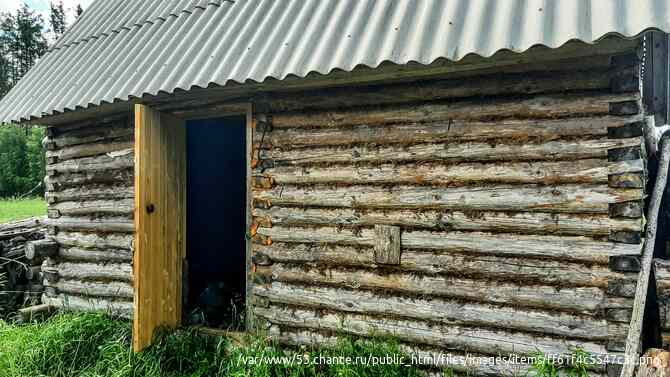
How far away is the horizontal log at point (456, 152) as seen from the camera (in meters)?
3.09

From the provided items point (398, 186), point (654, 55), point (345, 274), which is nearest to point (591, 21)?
point (398, 186)

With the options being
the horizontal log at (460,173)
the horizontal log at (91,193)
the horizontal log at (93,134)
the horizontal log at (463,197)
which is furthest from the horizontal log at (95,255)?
the horizontal log at (460,173)

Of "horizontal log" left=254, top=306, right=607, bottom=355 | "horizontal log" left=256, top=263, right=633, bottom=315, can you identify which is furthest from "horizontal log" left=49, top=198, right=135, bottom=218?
"horizontal log" left=254, top=306, right=607, bottom=355

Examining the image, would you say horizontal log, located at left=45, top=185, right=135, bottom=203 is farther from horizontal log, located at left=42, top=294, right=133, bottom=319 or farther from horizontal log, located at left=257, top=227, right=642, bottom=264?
horizontal log, located at left=257, top=227, right=642, bottom=264

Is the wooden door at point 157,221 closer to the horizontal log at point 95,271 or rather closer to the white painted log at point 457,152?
Answer: the horizontal log at point 95,271

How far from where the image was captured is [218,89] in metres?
4.03

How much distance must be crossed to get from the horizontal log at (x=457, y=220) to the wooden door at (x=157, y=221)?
1036 mm

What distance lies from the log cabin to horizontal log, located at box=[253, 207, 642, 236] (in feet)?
0.05

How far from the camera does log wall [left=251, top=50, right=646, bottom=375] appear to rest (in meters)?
3.05

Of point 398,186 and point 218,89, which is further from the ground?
point 218,89

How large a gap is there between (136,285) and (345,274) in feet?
6.43

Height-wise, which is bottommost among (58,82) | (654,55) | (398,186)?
(398,186)

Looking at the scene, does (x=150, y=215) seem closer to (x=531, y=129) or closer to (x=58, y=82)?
(x=58, y=82)

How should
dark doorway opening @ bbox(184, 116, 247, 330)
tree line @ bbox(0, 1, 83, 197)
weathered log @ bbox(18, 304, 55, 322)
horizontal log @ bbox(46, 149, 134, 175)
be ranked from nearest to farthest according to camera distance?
1. horizontal log @ bbox(46, 149, 134, 175)
2. weathered log @ bbox(18, 304, 55, 322)
3. dark doorway opening @ bbox(184, 116, 247, 330)
4. tree line @ bbox(0, 1, 83, 197)
